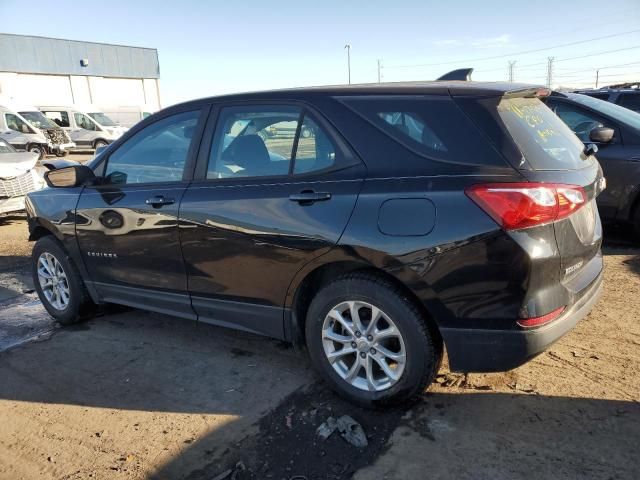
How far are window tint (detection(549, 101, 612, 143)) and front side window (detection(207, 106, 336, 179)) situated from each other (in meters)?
4.40

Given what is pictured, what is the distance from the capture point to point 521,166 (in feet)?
8.34

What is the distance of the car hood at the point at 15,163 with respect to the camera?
8.77m

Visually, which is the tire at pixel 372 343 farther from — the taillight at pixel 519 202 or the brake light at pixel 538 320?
the taillight at pixel 519 202

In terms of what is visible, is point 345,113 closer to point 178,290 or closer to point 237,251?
point 237,251

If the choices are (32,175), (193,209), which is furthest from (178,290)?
(32,175)

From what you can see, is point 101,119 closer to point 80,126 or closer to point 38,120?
point 80,126

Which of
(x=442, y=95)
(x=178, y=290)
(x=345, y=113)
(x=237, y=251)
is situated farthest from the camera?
(x=178, y=290)

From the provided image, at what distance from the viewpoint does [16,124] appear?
20531 mm

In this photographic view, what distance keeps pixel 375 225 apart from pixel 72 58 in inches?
2048

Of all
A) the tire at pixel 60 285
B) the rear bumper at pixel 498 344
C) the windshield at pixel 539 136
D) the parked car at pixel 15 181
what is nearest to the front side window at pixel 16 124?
the parked car at pixel 15 181

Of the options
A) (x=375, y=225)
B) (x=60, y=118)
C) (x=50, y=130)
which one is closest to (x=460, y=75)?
(x=375, y=225)

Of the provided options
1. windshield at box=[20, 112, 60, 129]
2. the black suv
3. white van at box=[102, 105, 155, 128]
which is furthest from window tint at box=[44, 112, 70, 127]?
the black suv

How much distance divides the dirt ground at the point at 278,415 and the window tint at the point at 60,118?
23.3 m

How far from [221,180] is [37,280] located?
7.92 ft
